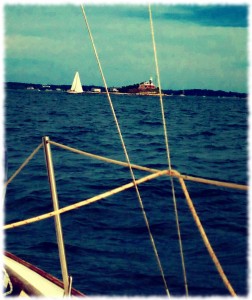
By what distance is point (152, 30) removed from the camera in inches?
113

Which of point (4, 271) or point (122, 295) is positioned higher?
point (4, 271)

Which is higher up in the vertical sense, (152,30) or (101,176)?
(152,30)

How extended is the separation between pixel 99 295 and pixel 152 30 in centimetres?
318

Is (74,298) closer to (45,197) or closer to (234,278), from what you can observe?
(234,278)

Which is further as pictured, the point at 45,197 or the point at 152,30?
the point at 45,197

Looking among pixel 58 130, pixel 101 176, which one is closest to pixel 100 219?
pixel 101 176

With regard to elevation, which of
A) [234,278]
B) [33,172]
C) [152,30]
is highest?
[152,30]

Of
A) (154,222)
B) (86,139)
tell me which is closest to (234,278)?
(154,222)

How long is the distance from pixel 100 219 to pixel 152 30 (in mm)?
4651

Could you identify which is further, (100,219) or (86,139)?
(86,139)

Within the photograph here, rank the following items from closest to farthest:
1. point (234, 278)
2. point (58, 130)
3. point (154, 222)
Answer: point (234, 278) → point (154, 222) → point (58, 130)

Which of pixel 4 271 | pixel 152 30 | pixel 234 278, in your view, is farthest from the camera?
pixel 234 278

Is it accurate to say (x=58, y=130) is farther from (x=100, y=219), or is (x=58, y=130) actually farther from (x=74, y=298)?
(x=74, y=298)

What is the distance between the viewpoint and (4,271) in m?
3.44
